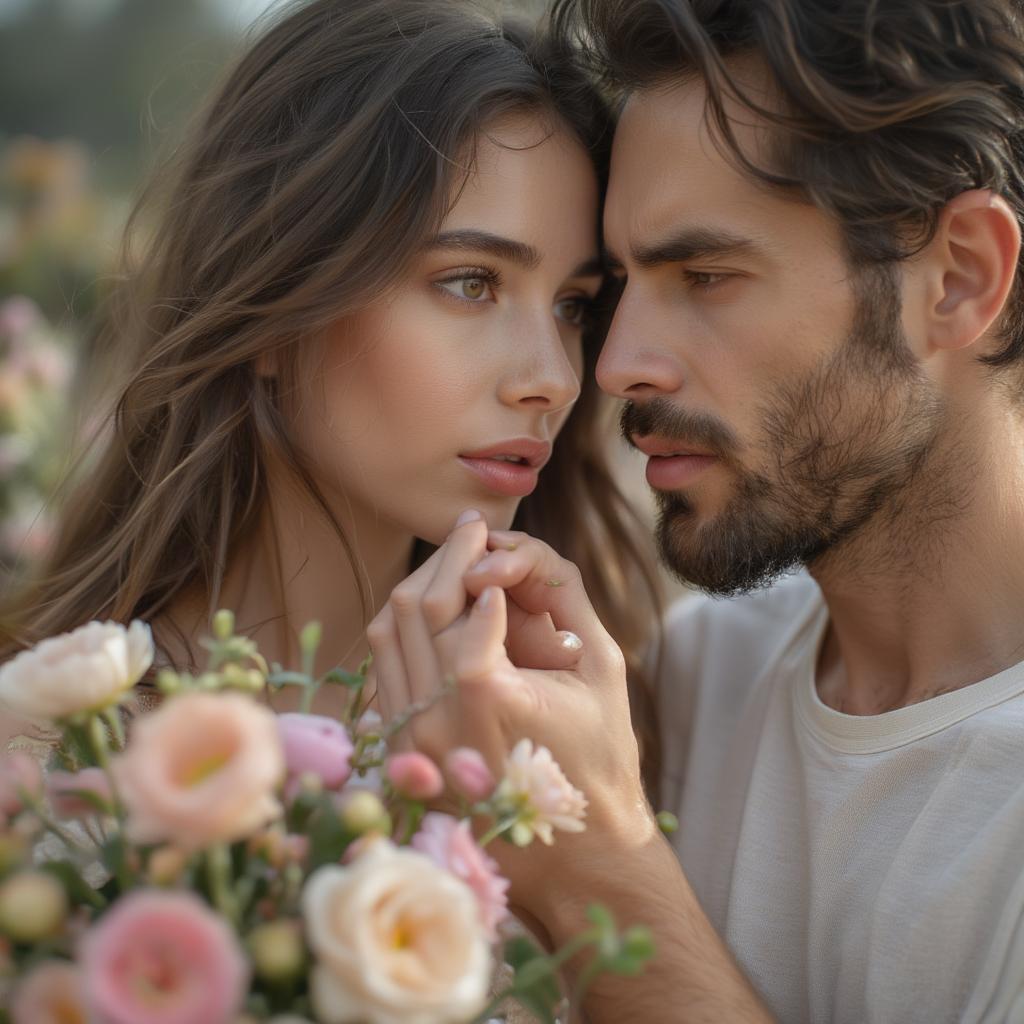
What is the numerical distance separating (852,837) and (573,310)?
1.29m

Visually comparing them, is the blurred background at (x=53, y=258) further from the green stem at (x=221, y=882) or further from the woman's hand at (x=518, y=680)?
the green stem at (x=221, y=882)

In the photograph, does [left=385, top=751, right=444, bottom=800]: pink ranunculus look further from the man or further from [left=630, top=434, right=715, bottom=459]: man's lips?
[left=630, top=434, right=715, bottom=459]: man's lips

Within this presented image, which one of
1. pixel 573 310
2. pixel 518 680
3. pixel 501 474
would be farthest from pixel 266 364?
pixel 518 680

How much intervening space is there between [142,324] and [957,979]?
212 centimetres

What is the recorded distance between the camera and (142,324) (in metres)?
2.71

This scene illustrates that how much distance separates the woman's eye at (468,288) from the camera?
2396 mm

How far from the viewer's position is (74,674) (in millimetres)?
1133

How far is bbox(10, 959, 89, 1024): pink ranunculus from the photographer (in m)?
1.01

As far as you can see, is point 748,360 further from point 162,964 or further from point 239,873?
point 162,964

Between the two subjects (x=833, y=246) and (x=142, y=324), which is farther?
(x=142, y=324)

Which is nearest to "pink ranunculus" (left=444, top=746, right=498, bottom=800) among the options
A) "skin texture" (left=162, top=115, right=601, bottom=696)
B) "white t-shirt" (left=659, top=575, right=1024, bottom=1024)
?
"white t-shirt" (left=659, top=575, right=1024, bottom=1024)

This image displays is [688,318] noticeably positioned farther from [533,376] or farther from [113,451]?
[113,451]

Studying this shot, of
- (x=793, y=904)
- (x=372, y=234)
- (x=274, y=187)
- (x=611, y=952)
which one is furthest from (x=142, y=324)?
(x=611, y=952)

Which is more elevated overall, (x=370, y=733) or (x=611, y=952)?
(x=370, y=733)
